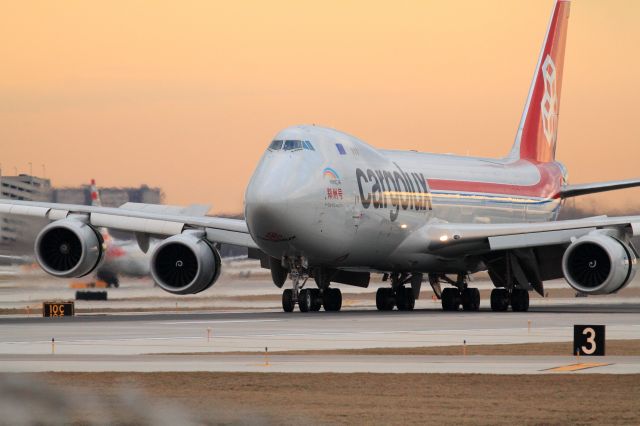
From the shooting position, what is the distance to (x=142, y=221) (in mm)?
41188

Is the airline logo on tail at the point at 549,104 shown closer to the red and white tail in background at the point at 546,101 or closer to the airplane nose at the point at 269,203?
the red and white tail in background at the point at 546,101

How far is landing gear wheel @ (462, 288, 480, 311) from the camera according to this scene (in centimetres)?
4344

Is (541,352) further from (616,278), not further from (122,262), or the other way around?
(122,262)

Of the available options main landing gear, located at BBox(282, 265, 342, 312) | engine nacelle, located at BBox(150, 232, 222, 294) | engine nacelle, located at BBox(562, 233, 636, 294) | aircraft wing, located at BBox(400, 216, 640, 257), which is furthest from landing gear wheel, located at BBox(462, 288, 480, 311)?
engine nacelle, located at BBox(150, 232, 222, 294)

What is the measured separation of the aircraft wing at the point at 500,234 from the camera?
37.8 meters

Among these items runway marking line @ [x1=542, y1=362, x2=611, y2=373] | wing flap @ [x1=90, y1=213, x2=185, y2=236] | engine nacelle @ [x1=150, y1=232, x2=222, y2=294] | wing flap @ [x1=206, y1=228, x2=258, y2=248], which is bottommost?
runway marking line @ [x1=542, y1=362, x2=611, y2=373]

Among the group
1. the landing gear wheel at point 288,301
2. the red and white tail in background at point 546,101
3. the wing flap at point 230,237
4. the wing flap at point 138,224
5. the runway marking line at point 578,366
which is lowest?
the runway marking line at point 578,366

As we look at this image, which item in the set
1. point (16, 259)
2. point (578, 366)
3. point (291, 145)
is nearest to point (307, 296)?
point (291, 145)

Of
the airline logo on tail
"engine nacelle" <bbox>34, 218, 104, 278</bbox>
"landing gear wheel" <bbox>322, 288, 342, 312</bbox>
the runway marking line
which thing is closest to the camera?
the runway marking line

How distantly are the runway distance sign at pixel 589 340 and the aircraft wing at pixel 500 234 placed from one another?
1626cm

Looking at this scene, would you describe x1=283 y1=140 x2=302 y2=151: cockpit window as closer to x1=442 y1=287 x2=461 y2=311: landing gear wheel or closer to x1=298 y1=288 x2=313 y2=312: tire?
x1=298 y1=288 x2=313 y2=312: tire

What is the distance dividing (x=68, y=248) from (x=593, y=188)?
19.7m

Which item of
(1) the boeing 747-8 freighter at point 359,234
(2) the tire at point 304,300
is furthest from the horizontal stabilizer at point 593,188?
(2) the tire at point 304,300

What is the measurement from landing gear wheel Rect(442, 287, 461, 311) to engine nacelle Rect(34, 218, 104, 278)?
11358mm
